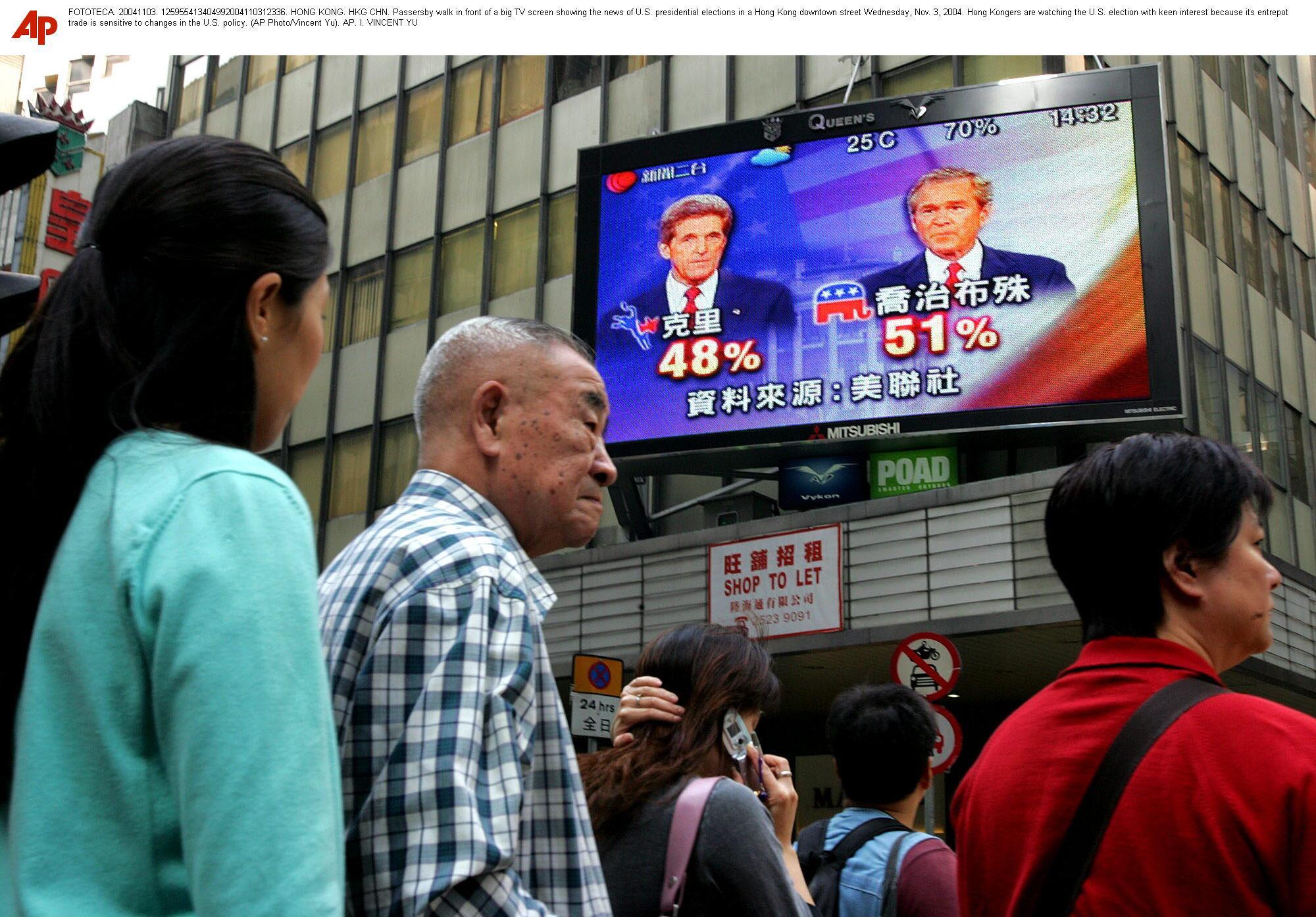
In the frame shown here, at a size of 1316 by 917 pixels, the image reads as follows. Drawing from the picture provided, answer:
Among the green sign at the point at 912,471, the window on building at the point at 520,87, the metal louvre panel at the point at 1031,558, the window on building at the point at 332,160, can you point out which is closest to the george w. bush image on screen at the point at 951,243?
the green sign at the point at 912,471

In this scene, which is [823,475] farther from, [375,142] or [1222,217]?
[375,142]

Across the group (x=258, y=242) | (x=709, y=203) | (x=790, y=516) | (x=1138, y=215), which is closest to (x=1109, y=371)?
(x=1138, y=215)

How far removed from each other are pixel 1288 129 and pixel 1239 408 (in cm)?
572

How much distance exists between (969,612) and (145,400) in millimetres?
12848

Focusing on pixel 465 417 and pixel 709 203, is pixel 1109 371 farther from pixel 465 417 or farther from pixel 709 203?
pixel 465 417

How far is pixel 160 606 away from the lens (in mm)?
1396

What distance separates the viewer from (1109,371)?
13.5 meters

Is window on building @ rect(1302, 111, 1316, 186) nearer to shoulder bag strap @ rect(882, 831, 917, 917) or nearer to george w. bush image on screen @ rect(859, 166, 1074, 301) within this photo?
george w. bush image on screen @ rect(859, 166, 1074, 301)

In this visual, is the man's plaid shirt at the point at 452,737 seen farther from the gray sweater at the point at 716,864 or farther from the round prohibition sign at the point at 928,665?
the round prohibition sign at the point at 928,665

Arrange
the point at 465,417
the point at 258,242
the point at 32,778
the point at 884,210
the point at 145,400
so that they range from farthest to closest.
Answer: the point at 884,210, the point at 465,417, the point at 258,242, the point at 145,400, the point at 32,778

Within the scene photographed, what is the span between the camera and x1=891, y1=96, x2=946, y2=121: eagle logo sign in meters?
15.1

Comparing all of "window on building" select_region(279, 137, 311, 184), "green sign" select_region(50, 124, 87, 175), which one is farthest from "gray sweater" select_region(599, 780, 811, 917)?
"window on building" select_region(279, 137, 311, 184)

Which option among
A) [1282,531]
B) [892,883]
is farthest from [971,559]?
[892,883]
